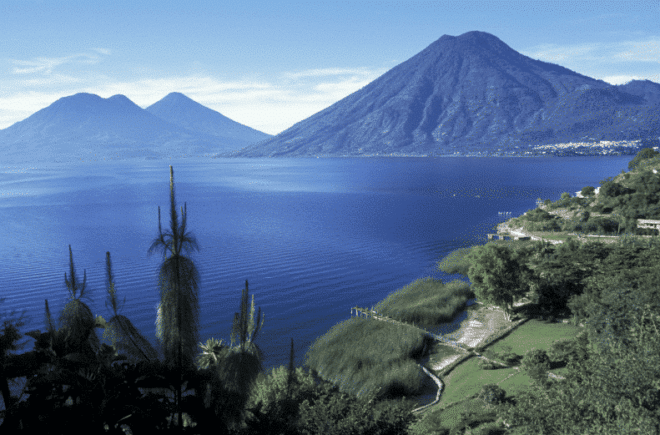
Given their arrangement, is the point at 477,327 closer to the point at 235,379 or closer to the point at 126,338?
the point at 235,379

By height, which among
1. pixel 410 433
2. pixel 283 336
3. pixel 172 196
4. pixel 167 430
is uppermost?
pixel 172 196

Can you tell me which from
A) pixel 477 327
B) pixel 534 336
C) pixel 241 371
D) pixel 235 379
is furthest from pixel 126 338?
pixel 477 327

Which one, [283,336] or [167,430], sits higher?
[167,430]

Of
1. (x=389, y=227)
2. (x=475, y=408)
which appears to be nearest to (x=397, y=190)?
(x=389, y=227)

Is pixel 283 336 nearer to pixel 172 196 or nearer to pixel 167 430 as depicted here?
pixel 167 430

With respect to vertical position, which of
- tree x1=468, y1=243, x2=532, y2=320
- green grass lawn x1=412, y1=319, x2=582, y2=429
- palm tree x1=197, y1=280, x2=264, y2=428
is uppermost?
palm tree x1=197, y1=280, x2=264, y2=428

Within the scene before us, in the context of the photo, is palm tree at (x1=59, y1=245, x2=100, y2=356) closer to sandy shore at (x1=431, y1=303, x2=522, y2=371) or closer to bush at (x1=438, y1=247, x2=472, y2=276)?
sandy shore at (x1=431, y1=303, x2=522, y2=371)

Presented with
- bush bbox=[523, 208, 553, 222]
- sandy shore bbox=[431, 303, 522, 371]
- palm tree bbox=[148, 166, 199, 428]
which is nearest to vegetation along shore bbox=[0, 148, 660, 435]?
palm tree bbox=[148, 166, 199, 428]
